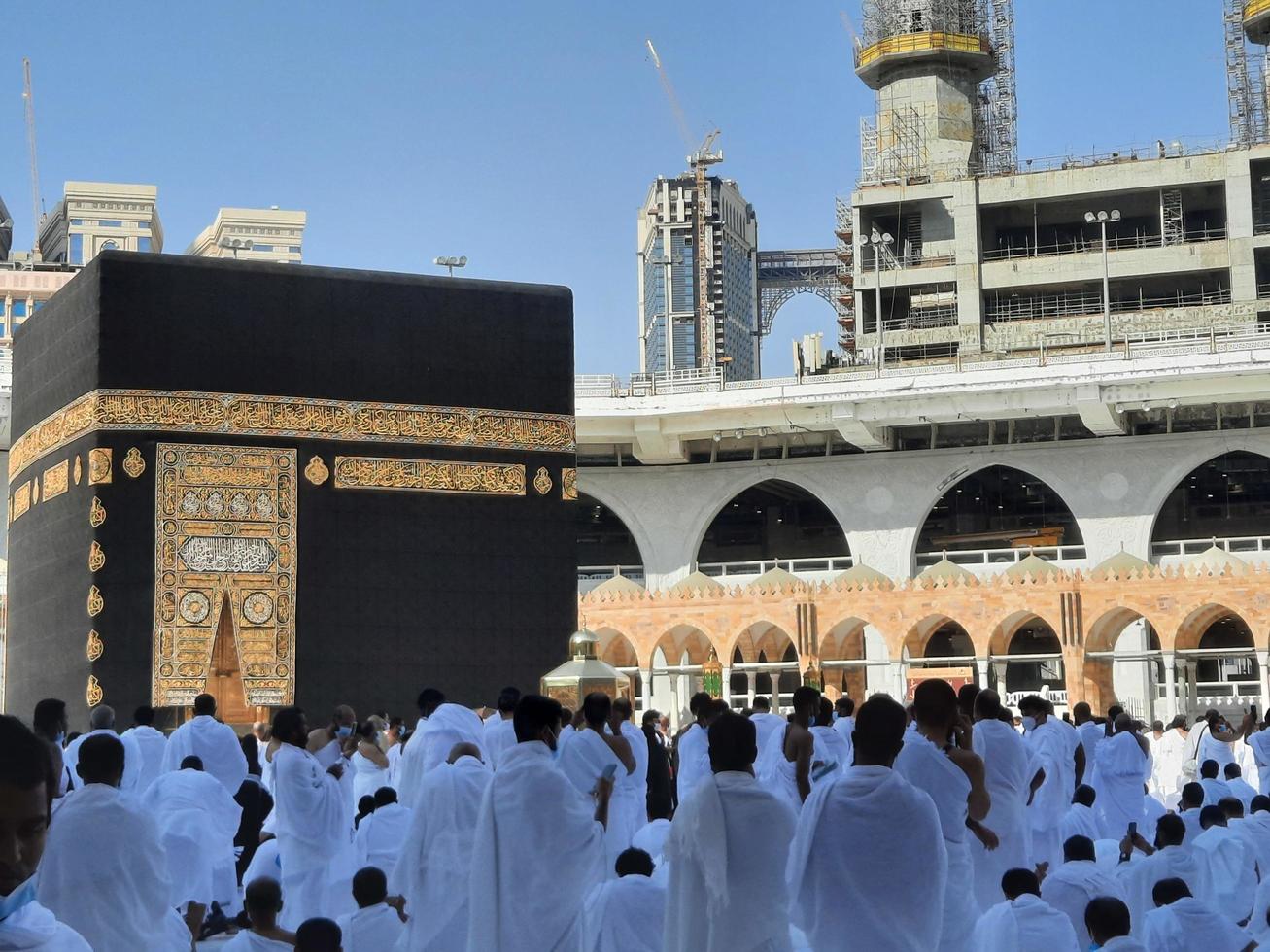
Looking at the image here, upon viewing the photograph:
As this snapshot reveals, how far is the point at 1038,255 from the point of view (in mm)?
37531

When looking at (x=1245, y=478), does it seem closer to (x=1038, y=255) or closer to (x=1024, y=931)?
(x=1038, y=255)

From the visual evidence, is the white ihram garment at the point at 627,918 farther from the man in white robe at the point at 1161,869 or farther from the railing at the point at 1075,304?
the railing at the point at 1075,304

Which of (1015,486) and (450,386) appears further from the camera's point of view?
(1015,486)

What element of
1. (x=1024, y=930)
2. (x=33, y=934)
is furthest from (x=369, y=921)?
(x=33, y=934)

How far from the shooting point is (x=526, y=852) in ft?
16.3

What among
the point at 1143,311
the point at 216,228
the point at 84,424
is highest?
the point at 216,228

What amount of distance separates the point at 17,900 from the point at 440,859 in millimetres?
3492

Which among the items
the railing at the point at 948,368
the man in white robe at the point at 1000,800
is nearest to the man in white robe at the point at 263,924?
the man in white robe at the point at 1000,800

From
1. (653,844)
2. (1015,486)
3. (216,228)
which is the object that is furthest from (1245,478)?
(216,228)

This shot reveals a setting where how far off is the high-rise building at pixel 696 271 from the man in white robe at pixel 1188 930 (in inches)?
2444

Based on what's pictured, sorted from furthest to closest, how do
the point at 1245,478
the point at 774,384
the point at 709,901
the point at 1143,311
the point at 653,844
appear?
the point at 1143,311 < the point at 1245,478 < the point at 774,384 < the point at 653,844 < the point at 709,901

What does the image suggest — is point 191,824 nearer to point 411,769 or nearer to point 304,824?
point 304,824

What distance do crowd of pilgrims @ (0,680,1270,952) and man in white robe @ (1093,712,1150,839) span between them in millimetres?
1215

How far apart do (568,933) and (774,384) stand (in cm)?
2403
